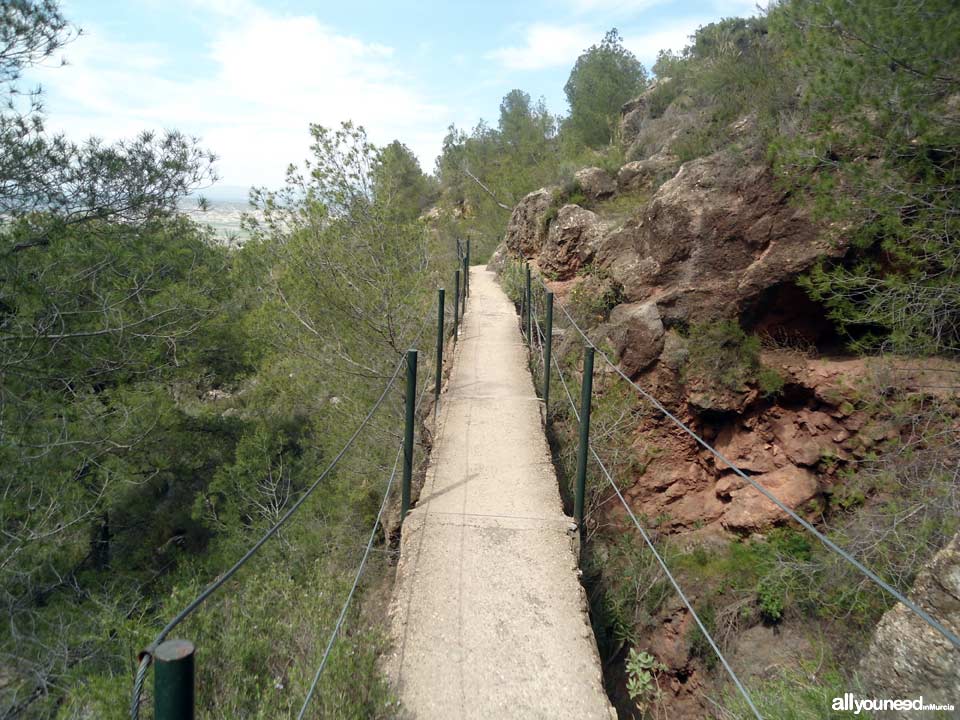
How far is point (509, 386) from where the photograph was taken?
695 cm

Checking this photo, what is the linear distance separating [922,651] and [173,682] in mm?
3825

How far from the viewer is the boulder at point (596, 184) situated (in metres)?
13.3

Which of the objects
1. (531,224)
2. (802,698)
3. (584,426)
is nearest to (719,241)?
(584,426)

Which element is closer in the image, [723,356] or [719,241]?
[723,356]

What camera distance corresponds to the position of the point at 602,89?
27.4 metres

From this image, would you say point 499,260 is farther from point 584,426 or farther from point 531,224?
point 584,426

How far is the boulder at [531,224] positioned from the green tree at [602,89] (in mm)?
12051

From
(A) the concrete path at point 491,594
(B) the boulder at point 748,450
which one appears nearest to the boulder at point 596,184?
(B) the boulder at point 748,450

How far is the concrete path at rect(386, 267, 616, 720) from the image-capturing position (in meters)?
2.84

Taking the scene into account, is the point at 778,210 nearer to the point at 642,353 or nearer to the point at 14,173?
the point at 642,353

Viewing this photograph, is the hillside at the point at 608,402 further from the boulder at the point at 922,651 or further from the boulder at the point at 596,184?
the boulder at the point at 596,184

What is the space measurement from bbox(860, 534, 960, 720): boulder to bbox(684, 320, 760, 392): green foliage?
3418 mm

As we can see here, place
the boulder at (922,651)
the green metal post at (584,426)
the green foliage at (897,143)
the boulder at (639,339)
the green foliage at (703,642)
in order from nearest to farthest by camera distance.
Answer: the boulder at (922,651) → the green metal post at (584,426) → the green foliage at (897,143) → the green foliage at (703,642) → the boulder at (639,339)

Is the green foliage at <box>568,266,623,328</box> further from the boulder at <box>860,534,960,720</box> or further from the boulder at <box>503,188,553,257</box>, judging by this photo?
the boulder at <box>860,534,960,720</box>
